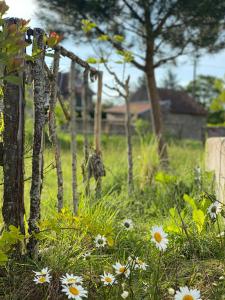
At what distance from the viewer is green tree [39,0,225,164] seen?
27.0ft

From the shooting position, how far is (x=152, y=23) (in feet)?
28.5

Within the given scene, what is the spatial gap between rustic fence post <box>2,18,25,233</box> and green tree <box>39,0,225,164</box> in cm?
571

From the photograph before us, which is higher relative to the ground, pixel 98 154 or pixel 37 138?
pixel 37 138

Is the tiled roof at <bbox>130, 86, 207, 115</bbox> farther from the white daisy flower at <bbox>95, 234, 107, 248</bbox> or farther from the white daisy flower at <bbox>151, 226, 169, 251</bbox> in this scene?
the white daisy flower at <bbox>151, 226, 169, 251</bbox>

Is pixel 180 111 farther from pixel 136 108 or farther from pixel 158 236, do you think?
pixel 158 236

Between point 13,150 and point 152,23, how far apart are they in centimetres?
677

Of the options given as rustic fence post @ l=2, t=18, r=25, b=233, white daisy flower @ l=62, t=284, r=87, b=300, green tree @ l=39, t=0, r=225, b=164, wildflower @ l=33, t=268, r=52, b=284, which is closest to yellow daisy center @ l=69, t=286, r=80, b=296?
white daisy flower @ l=62, t=284, r=87, b=300

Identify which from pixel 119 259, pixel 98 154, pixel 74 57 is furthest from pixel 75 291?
pixel 98 154

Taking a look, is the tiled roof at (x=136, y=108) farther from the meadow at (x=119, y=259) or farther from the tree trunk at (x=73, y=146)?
the meadow at (x=119, y=259)

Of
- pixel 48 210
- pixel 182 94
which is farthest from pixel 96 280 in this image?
pixel 182 94

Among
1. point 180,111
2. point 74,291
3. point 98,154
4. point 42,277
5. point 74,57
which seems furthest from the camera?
point 180,111

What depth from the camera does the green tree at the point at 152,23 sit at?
8.23m

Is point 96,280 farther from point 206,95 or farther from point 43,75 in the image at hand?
point 206,95

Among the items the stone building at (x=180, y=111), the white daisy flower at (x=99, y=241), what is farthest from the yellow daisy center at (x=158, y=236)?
the stone building at (x=180, y=111)
